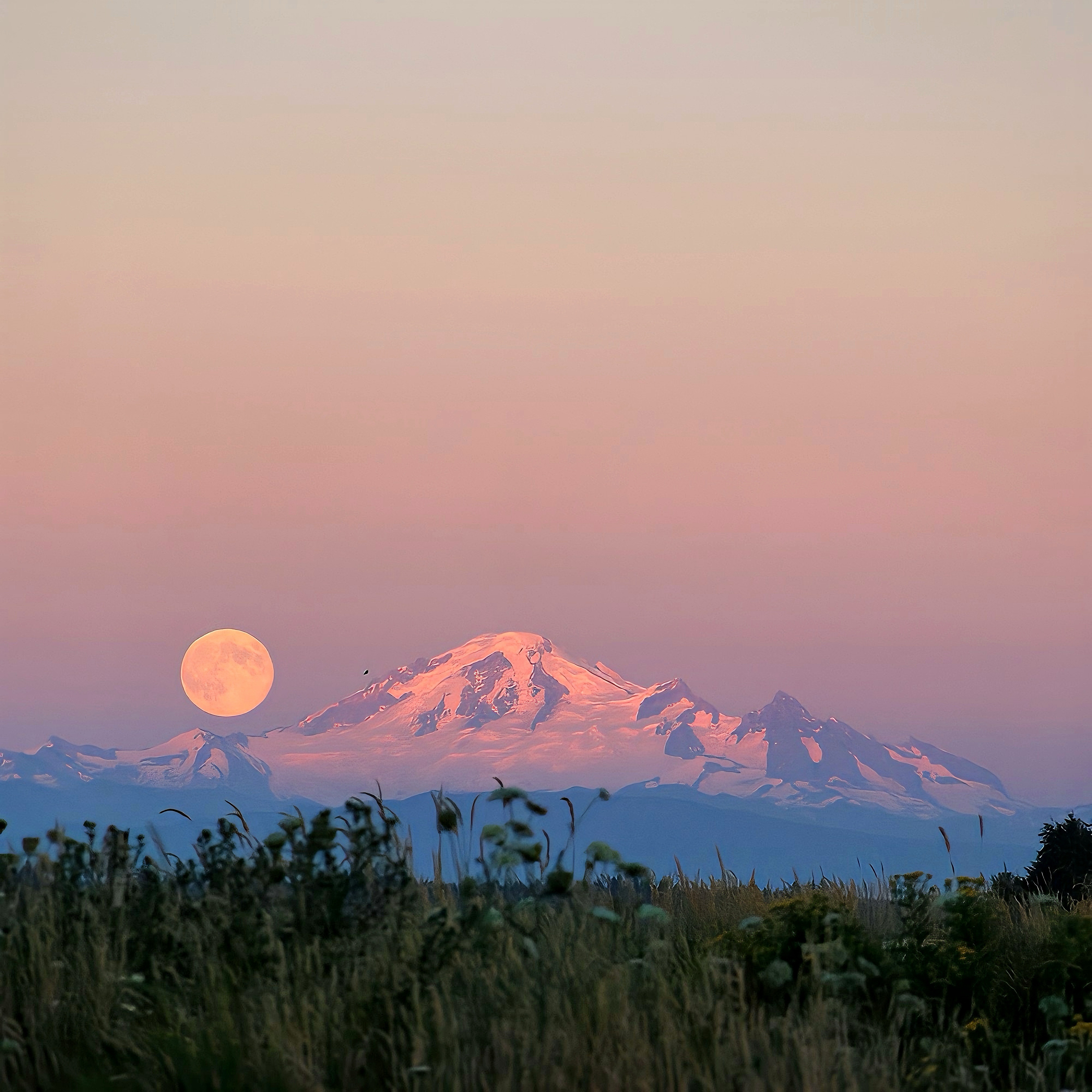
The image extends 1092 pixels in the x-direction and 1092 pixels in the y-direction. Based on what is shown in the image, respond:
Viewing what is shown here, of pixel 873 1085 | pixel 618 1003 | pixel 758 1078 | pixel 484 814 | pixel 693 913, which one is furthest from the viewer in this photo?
pixel 693 913

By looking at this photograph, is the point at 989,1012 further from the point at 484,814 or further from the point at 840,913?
the point at 484,814

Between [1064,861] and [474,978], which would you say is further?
[1064,861]

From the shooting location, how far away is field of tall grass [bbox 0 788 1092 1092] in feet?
18.8

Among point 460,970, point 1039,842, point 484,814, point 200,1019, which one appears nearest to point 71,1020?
point 200,1019

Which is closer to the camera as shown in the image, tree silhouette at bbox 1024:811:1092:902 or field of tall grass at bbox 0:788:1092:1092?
field of tall grass at bbox 0:788:1092:1092

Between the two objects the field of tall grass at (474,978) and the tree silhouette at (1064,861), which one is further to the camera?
the tree silhouette at (1064,861)

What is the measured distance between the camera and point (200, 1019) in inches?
249

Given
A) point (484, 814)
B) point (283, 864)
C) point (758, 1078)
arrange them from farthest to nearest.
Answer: point (484, 814) < point (283, 864) < point (758, 1078)

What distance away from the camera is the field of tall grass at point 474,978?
18.8 ft

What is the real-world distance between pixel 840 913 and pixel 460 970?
3248mm

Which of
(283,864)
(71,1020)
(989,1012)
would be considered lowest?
(989,1012)

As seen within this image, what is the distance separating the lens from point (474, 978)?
6.66 metres

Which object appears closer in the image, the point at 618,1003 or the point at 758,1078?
the point at 758,1078

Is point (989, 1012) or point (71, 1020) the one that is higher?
point (71, 1020)
